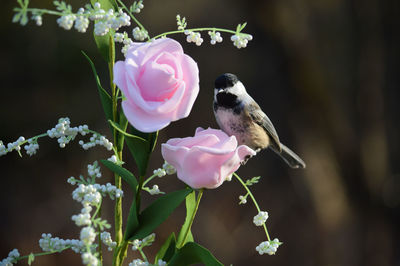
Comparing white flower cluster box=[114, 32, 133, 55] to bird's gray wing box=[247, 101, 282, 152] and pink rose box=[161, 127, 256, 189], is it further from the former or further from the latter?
bird's gray wing box=[247, 101, 282, 152]

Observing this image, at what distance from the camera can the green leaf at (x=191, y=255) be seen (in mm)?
557

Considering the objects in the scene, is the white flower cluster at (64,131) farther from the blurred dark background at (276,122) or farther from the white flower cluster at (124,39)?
the blurred dark background at (276,122)

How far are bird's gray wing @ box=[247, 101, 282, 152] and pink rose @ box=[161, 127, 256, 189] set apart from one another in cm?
29

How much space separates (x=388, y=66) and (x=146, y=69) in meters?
2.18

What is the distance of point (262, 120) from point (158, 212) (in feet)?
1.30

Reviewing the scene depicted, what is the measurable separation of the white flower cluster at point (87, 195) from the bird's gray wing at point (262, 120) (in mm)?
403

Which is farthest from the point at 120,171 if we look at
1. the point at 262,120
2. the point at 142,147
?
the point at 262,120

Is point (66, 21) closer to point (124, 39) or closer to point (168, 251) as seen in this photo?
point (124, 39)

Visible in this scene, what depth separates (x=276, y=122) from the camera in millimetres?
2783

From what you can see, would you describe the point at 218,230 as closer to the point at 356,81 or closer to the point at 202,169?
the point at 356,81

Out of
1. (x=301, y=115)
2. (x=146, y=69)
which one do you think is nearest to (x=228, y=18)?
(x=301, y=115)

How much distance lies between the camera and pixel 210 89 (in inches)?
107

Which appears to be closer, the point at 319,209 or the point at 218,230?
the point at 319,209

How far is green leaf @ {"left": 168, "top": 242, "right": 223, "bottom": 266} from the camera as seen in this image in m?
0.56
